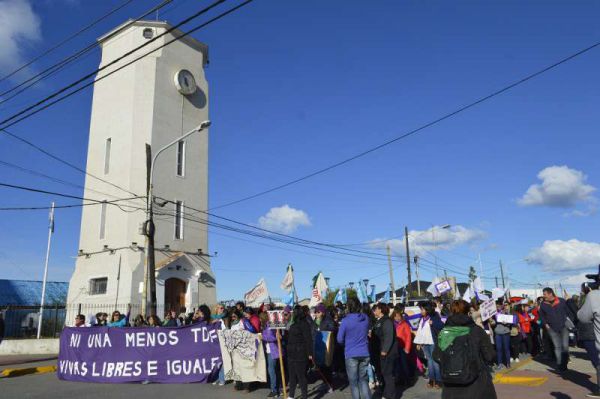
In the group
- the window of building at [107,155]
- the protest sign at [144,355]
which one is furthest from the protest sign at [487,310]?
the window of building at [107,155]

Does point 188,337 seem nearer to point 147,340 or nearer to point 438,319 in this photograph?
point 147,340

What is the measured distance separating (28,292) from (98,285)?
9.30 meters

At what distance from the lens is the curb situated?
565 inches

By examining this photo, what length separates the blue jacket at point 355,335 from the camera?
8453 mm

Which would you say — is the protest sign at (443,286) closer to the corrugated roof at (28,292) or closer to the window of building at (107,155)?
the window of building at (107,155)

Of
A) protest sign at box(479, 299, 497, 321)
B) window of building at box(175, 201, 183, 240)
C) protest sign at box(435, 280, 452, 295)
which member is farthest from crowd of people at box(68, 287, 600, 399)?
window of building at box(175, 201, 183, 240)

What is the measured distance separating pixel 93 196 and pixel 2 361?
432 inches

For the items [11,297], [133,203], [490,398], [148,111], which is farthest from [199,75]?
[490,398]

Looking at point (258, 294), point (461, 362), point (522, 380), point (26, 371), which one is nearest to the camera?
point (461, 362)

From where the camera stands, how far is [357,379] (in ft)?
27.9

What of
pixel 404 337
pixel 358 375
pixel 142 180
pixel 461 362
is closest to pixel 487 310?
pixel 404 337

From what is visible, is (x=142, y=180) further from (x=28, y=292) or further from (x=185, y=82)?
(x=28, y=292)

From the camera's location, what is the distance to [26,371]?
15062mm

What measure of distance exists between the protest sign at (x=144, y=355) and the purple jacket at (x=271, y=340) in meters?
1.85
